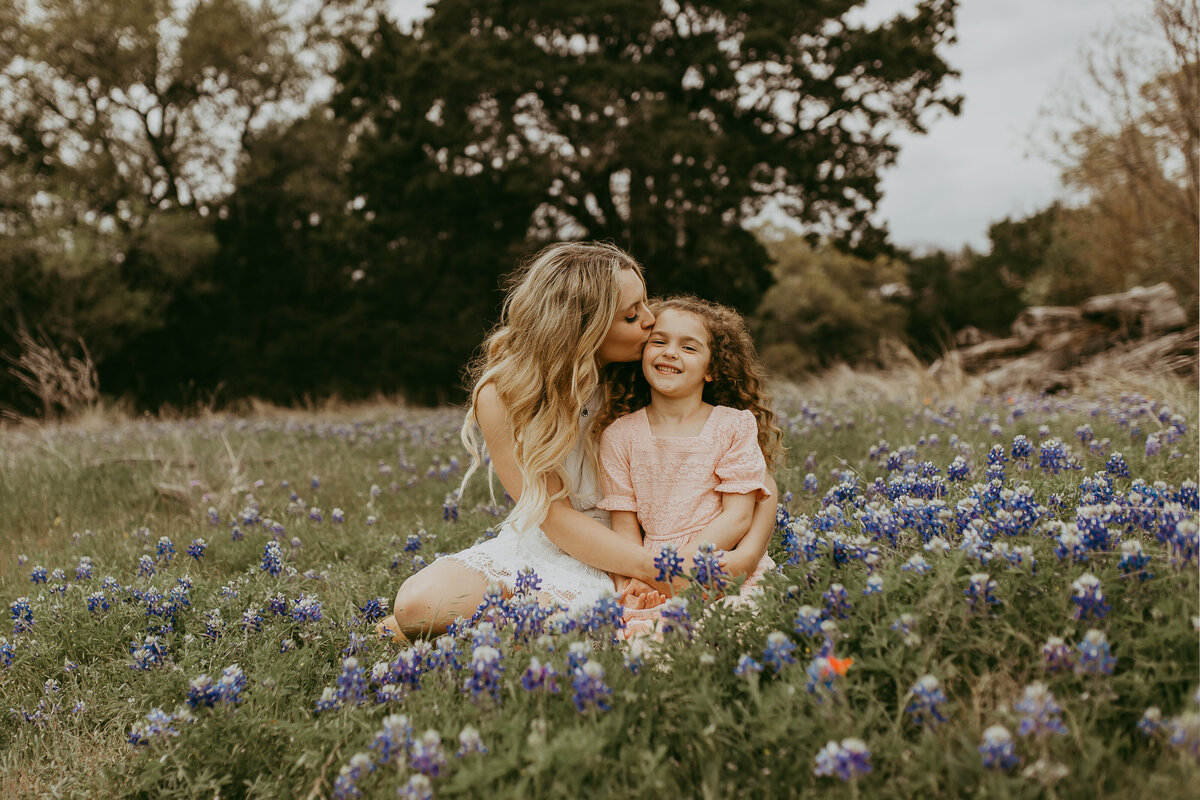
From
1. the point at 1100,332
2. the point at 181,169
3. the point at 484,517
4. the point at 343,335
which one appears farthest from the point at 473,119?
the point at 484,517

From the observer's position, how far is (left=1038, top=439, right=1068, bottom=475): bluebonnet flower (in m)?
3.25

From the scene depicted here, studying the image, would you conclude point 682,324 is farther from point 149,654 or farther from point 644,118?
point 644,118

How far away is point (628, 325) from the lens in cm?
333

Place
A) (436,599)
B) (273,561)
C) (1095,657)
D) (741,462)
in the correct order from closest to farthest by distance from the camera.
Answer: (1095,657), (436,599), (741,462), (273,561)

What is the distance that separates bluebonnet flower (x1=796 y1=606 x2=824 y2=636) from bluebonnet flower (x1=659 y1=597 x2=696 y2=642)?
1.01 ft

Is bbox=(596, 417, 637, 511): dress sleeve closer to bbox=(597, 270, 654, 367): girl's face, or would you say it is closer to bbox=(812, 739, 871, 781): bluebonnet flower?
bbox=(597, 270, 654, 367): girl's face

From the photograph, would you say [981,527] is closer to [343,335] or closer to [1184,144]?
[1184,144]

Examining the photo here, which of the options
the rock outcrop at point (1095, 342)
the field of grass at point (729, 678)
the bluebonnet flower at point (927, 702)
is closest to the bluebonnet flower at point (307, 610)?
the field of grass at point (729, 678)

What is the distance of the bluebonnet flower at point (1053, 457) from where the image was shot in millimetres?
3252

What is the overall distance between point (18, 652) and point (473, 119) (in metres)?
14.0

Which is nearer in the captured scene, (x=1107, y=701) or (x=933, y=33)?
(x=1107, y=701)

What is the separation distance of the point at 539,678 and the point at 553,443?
1.34 meters

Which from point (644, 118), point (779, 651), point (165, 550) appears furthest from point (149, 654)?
point (644, 118)

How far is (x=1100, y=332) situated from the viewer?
9.67 metres
